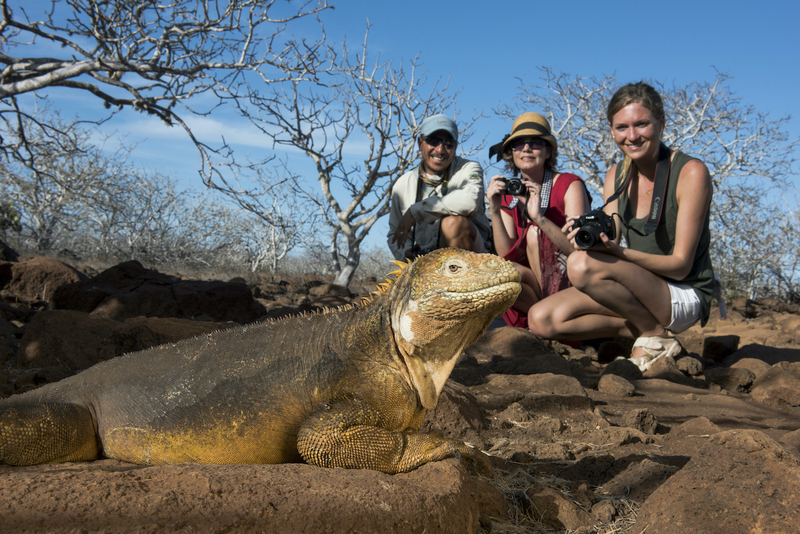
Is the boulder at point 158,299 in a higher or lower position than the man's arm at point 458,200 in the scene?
lower

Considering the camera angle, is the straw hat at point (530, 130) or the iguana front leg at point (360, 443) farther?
the straw hat at point (530, 130)

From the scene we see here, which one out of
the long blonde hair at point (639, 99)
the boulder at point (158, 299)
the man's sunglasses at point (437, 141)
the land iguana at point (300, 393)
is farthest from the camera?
the boulder at point (158, 299)

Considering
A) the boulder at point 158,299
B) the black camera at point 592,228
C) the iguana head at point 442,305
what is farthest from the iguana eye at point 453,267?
the boulder at point 158,299

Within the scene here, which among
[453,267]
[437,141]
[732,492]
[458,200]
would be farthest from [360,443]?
[437,141]

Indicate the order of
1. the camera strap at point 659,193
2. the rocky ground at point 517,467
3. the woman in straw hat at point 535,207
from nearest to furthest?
the rocky ground at point 517,467
the camera strap at point 659,193
the woman in straw hat at point 535,207

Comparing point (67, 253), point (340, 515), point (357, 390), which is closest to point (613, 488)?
point (357, 390)

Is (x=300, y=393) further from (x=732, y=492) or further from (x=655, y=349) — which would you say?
(x=655, y=349)

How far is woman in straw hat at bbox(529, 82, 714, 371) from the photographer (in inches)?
214

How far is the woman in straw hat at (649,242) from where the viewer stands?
17.8 ft

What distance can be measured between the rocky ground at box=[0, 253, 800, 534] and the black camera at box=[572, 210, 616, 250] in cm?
125

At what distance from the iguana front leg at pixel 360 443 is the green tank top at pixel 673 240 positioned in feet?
14.0

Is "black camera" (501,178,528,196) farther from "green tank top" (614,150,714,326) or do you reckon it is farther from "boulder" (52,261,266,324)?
"boulder" (52,261,266,324)

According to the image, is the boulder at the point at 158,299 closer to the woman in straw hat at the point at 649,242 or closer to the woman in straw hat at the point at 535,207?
the woman in straw hat at the point at 535,207

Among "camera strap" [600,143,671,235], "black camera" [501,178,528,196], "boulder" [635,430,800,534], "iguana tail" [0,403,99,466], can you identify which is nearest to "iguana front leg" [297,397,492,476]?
"boulder" [635,430,800,534]
